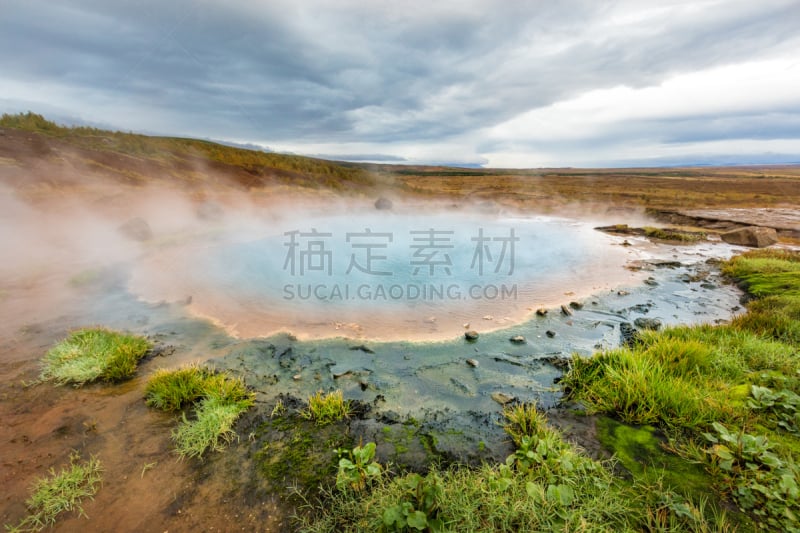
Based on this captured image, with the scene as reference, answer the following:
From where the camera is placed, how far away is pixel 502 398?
14.3 ft

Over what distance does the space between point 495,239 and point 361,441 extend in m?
14.4

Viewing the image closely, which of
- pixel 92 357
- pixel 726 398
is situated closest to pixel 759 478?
pixel 726 398

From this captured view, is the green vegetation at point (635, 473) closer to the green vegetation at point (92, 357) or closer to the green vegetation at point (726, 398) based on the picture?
the green vegetation at point (726, 398)

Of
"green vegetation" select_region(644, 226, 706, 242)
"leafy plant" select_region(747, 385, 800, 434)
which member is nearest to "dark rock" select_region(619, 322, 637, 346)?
"leafy plant" select_region(747, 385, 800, 434)

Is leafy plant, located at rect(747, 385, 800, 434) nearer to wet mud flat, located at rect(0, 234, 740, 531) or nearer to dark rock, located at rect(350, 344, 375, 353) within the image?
wet mud flat, located at rect(0, 234, 740, 531)

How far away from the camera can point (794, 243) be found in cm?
1543

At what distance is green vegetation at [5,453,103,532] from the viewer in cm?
260

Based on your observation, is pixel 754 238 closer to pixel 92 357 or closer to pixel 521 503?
pixel 521 503

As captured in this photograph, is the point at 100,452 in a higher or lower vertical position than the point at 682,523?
lower

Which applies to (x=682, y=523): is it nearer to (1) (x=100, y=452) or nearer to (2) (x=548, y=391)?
(2) (x=548, y=391)

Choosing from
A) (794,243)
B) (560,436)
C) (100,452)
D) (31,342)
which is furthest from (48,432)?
(794,243)

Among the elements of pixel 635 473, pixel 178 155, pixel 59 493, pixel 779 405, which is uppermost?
pixel 178 155

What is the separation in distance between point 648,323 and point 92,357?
32.9 ft

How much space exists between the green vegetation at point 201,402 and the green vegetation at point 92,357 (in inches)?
34.4
